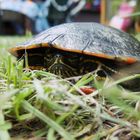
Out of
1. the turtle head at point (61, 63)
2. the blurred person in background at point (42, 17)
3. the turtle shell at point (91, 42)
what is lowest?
the blurred person in background at point (42, 17)

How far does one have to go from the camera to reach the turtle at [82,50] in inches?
65.1

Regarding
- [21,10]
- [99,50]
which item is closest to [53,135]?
[99,50]

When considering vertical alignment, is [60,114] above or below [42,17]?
above

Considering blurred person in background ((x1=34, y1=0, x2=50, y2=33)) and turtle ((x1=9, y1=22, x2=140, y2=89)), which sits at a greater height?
turtle ((x1=9, y1=22, x2=140, y2=89))

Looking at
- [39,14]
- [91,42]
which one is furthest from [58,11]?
[91,42]

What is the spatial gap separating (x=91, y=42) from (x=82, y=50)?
2.9 inches

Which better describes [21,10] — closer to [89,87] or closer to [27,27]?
[27,27]

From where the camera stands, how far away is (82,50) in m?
1.63

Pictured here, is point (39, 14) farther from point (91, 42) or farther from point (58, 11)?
point (91, 42)

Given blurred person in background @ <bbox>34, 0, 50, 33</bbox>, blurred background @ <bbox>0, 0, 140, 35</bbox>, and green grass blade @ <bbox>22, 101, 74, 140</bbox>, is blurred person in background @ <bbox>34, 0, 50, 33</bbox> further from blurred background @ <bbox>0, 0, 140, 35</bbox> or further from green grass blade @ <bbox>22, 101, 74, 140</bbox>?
green grass blade @ <bbox>22, 101, 74, 140</bbox>

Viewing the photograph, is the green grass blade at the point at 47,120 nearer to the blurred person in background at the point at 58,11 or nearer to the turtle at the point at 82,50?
the turtle at the point at 82,50

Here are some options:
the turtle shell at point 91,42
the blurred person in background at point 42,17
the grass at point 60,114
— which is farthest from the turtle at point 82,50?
the blurred person in background at point 42,17

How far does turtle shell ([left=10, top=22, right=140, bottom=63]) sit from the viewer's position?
165cm

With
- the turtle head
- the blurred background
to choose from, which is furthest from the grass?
the blurred background
